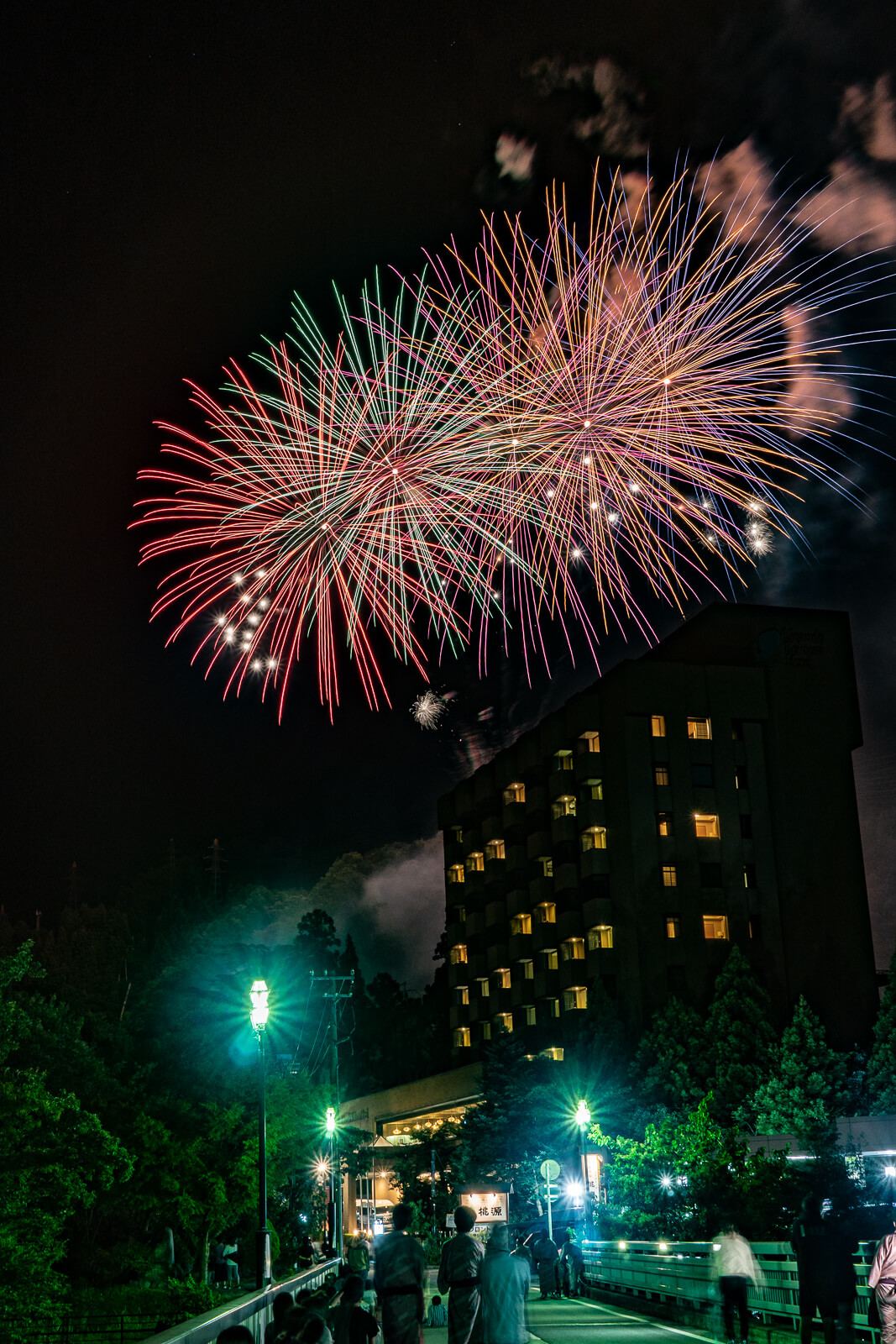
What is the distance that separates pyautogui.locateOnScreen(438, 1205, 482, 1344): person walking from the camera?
43.1ft

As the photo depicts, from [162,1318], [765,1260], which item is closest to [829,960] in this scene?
[162,1318]

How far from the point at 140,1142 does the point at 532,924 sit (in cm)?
4388

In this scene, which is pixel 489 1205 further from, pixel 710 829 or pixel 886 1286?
pixel 886 1286

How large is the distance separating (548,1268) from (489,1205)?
2234 cm

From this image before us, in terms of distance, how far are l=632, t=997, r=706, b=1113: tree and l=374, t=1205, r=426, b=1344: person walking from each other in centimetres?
4916

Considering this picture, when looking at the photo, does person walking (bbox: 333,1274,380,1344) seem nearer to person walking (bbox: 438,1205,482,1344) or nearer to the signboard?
person walking (bbox: 438,1205,482,1344)

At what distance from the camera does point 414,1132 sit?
95250 mm

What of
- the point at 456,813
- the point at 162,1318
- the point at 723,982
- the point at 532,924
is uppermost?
the point at 456,813

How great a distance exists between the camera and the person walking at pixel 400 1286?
12992mm

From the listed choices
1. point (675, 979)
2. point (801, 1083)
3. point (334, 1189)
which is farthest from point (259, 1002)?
point (675, 979)

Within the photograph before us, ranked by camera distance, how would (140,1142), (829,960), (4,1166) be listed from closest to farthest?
(4,1166) → (140,1142) → (829,960)

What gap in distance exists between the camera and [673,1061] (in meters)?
63.0

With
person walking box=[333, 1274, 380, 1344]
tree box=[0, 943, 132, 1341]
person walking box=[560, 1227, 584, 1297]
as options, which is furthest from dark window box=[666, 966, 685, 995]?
person walking box=[333, 1274, 380, 1344]

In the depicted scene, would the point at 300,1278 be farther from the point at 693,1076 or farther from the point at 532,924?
the point at 532,924
